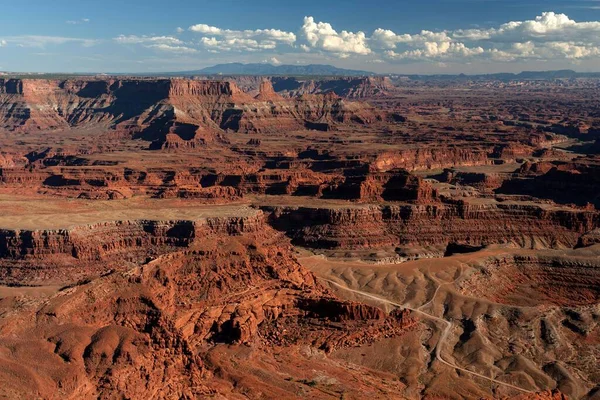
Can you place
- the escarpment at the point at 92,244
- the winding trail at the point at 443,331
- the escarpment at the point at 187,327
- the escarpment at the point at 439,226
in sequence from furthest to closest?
the escarpment at the point at 439,226 → the escarpment at the point at 92,244 → the winding trail at the point at 443,331 → the escarpment at the point at 187,327

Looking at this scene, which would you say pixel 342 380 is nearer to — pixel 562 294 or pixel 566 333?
pixel 566 333

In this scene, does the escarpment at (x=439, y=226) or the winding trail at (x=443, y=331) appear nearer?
the winding trail at (x=443, y=331)

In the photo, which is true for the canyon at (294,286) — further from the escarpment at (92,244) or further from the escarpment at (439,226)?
the escarpment at (439,226)

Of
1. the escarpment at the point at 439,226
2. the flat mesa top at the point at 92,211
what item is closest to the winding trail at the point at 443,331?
the escarpment at the point at 439,226

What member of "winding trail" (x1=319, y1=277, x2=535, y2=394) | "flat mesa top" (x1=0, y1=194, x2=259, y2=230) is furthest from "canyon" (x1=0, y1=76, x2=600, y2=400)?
"flat mesa top" (x1=0, y1=194, x2=259, y2=230)

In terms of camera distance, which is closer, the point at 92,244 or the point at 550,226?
the point at 92,244

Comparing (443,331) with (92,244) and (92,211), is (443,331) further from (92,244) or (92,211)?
(92,211)

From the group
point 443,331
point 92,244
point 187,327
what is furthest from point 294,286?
point 92,244

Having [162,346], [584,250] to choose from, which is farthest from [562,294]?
[162,346]
